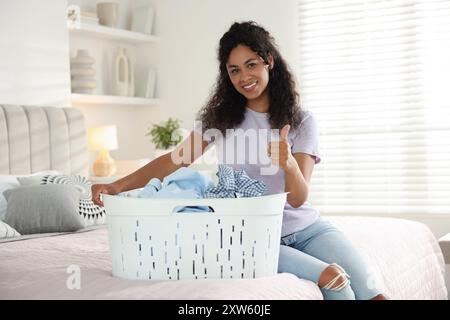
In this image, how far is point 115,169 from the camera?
16.4 feet

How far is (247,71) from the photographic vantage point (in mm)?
2320

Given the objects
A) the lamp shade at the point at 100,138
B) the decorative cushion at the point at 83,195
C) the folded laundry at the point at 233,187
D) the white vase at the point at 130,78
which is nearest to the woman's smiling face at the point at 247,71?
the folded laundry at the point at 233,187

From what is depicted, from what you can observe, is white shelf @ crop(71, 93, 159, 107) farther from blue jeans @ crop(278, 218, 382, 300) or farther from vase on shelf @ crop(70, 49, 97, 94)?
blue jeans @ crop(278, 218, 382, 300)

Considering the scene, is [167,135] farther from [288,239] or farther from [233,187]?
[233,187]

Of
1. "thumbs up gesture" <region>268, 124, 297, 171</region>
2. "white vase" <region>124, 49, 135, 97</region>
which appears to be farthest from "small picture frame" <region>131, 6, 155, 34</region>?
"thumbs up gesture" <region>268, 124, 297, 171</region>

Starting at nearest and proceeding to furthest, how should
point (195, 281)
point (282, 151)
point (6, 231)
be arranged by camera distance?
point (195, 281) < point (282, 151) < point (6, 231)

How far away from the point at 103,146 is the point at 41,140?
68 centimetres

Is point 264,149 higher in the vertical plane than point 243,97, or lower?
lower

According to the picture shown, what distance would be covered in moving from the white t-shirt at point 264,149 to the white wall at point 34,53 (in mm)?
2148

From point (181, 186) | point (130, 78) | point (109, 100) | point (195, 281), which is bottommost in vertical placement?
point (195, 281)

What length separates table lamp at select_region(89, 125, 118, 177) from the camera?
15.9 ft

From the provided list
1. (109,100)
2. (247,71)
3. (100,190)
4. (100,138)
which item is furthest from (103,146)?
(100,190)

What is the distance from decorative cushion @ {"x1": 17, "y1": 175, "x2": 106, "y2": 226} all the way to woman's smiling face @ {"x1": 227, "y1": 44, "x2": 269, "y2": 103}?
1.37 metres
